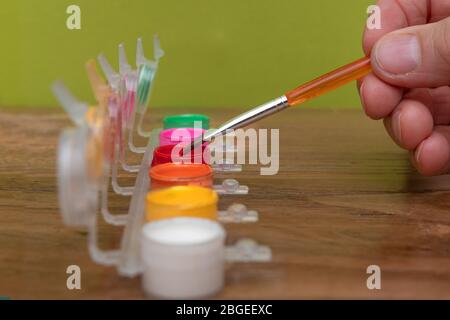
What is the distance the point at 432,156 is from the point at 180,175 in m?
0.25

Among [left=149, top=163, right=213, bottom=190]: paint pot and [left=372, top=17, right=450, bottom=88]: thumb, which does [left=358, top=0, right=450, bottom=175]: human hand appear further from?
[left=149, top=163, right=213, bottom=190]: paint pot

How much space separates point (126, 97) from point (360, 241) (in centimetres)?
23

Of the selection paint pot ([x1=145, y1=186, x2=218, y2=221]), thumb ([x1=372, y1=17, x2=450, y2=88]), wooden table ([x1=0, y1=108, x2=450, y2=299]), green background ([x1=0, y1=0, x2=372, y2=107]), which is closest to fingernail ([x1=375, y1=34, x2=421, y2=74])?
thumb ([x1=372, y1=17, x2=450, y2=88])

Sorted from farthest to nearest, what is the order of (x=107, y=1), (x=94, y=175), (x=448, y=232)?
(x=107, y=1)
(x=448, y=232)
(x=94, y=175)

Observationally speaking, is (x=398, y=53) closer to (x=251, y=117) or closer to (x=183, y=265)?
(x=251, y=117)

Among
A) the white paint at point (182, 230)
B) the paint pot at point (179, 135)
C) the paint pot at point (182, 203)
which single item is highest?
the paint pot at point (179, 135)

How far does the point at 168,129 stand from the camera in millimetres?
647

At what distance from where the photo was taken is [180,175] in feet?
1.64

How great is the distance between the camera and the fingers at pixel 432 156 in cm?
59

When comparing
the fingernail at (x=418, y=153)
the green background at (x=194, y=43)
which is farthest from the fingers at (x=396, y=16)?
the green background at (x=194, y=43)

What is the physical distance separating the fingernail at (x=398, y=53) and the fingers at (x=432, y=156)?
76 millimetres

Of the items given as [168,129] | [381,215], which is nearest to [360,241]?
[381,215]

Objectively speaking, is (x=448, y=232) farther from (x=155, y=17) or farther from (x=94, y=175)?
(x=155, y=17)

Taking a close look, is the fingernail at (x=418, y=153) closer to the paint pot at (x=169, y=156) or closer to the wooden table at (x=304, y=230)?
the wooden table at (x=304, y=230)
